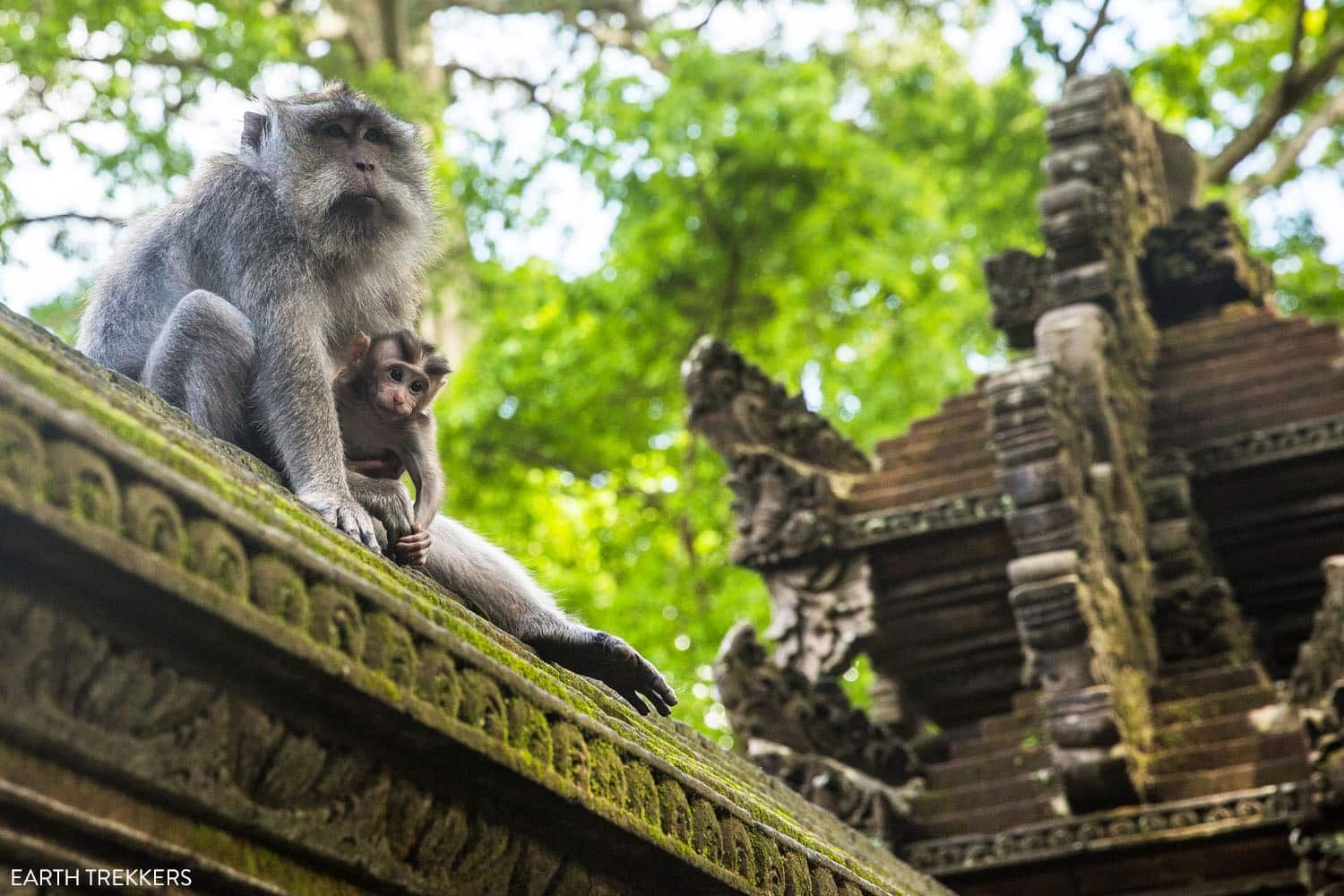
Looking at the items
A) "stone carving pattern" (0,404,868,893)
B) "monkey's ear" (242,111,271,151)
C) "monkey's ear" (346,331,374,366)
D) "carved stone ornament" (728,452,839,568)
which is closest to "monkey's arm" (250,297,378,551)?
"monkey's ear" (346,331,374,366)

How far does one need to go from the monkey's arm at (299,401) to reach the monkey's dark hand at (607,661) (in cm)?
69

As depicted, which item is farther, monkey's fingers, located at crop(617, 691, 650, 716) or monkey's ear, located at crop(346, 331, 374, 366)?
monkey's ear, located at crop(346, 331, 374, 366)

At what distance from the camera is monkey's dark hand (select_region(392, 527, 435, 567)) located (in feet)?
15.8

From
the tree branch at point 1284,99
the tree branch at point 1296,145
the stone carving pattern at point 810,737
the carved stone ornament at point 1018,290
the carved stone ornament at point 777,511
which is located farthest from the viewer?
the tree branch at point 1296,145

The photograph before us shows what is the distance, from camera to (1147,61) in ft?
83.6

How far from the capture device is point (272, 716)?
3.22 metres

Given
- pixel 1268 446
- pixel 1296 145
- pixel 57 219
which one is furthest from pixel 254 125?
pixel 1296 145

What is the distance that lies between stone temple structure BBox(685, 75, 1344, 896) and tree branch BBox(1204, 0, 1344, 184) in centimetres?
1260

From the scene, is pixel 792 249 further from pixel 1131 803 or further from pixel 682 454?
pixel 1131 803

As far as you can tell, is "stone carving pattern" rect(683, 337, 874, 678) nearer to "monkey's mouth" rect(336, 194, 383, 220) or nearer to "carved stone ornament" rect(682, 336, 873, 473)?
"carved stone ornament" rect(682, 336, 873, 473)

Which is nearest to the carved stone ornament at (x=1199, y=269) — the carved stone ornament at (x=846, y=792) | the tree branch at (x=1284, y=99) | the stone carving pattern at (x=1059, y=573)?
the stone carving pattern at (x=1059, y=573)

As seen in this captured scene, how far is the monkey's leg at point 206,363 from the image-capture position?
Answer: 4750 millimetres

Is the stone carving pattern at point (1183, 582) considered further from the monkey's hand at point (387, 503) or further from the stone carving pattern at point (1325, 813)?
the monkey's hand at point (387, 503)

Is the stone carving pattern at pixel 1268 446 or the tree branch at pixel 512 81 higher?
the tree branch at pixel 512 81
